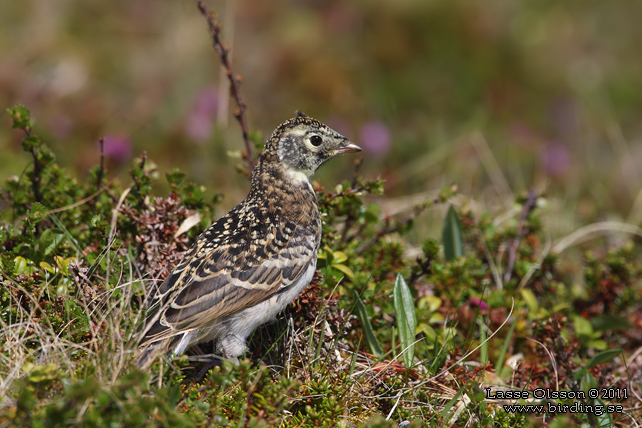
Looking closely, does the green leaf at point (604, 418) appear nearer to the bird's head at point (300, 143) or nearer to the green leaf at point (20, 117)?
the bird's head at point (300, 143)

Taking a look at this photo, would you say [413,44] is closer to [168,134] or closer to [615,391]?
[168,134]

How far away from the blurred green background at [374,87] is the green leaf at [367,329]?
144 inches

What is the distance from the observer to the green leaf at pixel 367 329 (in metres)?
4.70

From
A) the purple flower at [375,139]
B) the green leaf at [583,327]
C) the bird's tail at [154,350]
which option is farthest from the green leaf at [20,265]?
the purple flower at [375,139]

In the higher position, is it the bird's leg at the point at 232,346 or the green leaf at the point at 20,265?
the green leaf at the point at 20,265

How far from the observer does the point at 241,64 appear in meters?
11.5

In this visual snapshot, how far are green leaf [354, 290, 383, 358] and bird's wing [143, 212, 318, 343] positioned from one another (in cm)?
50

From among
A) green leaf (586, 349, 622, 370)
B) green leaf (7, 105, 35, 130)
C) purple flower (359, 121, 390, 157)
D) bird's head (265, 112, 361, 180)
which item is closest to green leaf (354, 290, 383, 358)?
bird's head (265, 112, 361, 180)

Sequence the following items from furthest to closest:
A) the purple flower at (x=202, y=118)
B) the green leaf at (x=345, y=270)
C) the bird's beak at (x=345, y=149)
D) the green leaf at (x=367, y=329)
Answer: the purple flower at (x=202, y=118), the bird's beak at (x=345, y=149), the green leaf at (x=345, y=270), the green leaf at (x=367, y=329)

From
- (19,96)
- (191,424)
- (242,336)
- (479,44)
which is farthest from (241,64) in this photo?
(191,424)

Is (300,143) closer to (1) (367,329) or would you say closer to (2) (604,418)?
(1) (367,329)

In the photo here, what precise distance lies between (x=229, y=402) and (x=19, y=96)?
776 centimetres

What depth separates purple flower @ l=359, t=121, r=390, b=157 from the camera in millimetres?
9195

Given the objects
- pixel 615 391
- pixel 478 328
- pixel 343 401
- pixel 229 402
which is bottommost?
pixel 615 391
